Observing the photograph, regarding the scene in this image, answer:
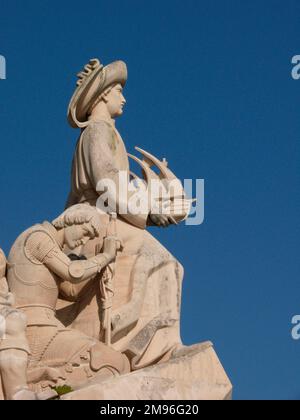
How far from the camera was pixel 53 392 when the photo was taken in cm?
A: 1223

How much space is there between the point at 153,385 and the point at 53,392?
3.53 feet

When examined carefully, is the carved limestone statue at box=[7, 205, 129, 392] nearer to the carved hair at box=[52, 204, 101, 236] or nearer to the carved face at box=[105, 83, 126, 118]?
the carved hair at box=[52, 204, 101, 236]

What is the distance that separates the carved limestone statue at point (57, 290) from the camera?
12.8 metres

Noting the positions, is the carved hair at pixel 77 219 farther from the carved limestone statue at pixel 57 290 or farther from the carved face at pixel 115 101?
the carved face at pixel 115 101

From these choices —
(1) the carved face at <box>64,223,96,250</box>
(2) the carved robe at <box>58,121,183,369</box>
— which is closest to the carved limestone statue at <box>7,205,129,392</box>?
(1) the carved face at <box>64,223,96,250</box>

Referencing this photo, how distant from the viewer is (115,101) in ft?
49.5

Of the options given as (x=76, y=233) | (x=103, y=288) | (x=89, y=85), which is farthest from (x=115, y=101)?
(x=103, y=288)

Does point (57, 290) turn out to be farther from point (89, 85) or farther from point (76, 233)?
point (89, 85)
